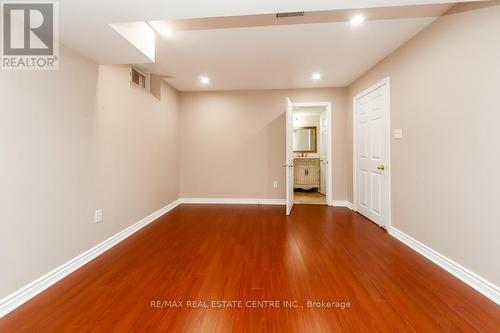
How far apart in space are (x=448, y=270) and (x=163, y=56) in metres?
4.04

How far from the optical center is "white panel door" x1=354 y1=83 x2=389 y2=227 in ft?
10.3

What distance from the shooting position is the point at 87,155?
7.63 ft

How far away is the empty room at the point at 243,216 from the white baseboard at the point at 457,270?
0.04 feet

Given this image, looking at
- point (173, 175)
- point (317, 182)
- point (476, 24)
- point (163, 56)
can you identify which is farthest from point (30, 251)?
point (317, 182)

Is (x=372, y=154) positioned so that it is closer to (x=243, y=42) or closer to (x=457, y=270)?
(x=457, y=270)

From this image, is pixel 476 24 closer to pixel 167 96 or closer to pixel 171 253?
pixel 171 253

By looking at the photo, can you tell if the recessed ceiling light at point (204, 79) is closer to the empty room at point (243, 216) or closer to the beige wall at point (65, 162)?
the empty room at point (243, 216)

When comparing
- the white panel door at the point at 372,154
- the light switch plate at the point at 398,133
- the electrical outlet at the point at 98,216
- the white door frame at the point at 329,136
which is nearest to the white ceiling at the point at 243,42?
the white door frame at the point at 329,136

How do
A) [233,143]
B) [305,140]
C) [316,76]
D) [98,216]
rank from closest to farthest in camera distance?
1. [98,216]
2. [316,76]
3. [233,143]
4. [305,140]

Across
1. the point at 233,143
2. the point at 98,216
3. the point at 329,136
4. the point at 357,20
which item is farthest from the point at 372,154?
the point at 98,216

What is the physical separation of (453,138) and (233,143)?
11.7 ft

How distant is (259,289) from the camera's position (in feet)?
5.91

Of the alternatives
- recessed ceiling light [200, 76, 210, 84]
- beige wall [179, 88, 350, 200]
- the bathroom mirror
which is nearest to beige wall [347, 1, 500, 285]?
beige wall [179, 88, 350, 200]

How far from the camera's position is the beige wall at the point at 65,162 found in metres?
1.62
